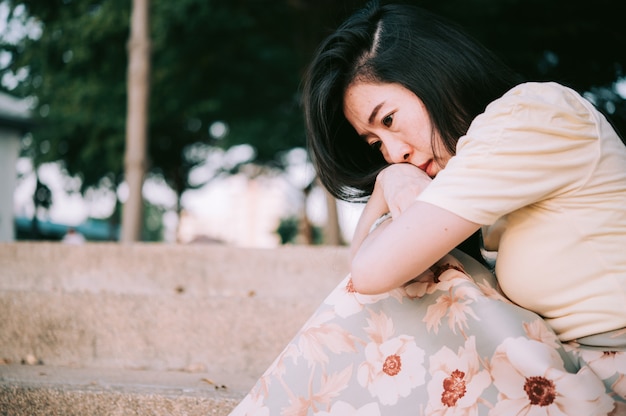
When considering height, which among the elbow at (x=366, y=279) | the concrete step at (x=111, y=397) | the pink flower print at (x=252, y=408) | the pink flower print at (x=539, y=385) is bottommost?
the concrete step at (x=111, y=397)

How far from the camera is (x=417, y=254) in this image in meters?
1.28

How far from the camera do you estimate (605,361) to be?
1.29m

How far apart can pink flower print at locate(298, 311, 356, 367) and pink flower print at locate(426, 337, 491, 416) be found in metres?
0.21

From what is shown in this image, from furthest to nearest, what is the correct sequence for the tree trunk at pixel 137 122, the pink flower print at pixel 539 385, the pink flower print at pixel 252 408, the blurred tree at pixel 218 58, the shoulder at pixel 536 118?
1. the blurred tree at pixel 218 58
2. the tree trunk at pixel 137 122
3. the pink flower print at pixel 252 408
4. the shoulder at pixel 536 118
5. the pink flower print at pixel 539 385

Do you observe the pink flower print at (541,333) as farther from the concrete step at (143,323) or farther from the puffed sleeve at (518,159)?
the concrete step at (143,323)

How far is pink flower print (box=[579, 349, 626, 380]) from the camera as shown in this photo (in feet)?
4.18

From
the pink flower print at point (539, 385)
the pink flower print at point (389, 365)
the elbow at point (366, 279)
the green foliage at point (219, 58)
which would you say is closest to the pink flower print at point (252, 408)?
the pink flower print at point (389, 365)

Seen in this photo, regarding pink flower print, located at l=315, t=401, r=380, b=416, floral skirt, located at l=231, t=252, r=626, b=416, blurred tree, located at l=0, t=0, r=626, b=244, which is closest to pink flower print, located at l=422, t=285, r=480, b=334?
floral skirt, located at l=231, t=252, r=626, b=416

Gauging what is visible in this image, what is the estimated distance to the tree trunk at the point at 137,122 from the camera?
19.1ft

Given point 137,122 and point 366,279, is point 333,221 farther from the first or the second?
point 366,279

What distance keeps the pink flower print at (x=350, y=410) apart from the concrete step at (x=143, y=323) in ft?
1.58

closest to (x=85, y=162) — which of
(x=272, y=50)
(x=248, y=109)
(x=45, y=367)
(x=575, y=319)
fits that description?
(x=248, y=109)

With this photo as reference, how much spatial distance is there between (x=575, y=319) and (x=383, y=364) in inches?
17.4

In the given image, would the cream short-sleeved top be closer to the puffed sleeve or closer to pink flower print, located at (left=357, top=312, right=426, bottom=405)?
the puffed sleeve
